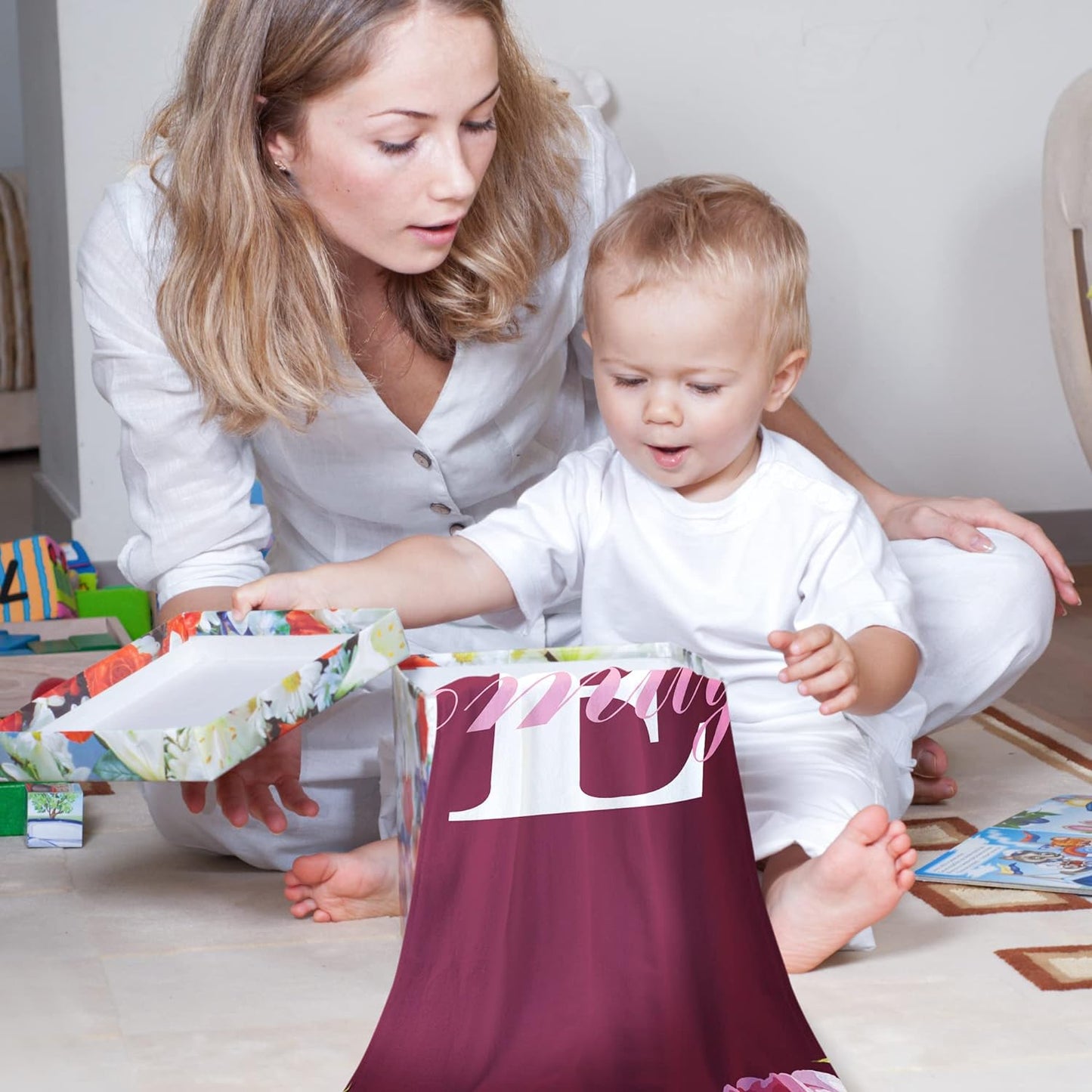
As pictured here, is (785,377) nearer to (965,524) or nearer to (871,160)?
(965,524)

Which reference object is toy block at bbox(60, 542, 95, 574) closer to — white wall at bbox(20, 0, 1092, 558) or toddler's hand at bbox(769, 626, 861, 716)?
white wall at bbox(20, 0, 1092, 558)

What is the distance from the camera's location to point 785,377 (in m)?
1.23

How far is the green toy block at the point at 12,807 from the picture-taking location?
1.40m

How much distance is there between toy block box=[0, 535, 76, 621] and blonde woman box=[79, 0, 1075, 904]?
2.30 ft

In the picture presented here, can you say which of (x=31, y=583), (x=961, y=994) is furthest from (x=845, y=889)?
(x=31, y=583)

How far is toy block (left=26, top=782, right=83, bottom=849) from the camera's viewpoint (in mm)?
1366

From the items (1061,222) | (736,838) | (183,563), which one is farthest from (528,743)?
(1061,222)

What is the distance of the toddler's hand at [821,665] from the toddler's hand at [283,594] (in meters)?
0.33

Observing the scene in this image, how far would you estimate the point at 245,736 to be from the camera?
946 millimetres

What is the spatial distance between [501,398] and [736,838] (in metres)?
→ 0.53

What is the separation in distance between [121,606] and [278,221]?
3.59ft

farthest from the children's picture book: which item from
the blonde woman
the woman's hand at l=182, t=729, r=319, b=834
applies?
the woman's hand at l=182, t=729, r=319, b=834

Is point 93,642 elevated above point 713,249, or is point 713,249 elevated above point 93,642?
point 713,249

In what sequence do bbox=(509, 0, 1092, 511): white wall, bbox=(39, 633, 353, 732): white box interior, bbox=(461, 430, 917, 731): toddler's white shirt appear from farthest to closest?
bbox=(509, 0, 1092, 511): white wall < bbox=(461, 430, 917, 731): toddler's white shirt < bbox=(39, 633, 353, 732): white box interior
